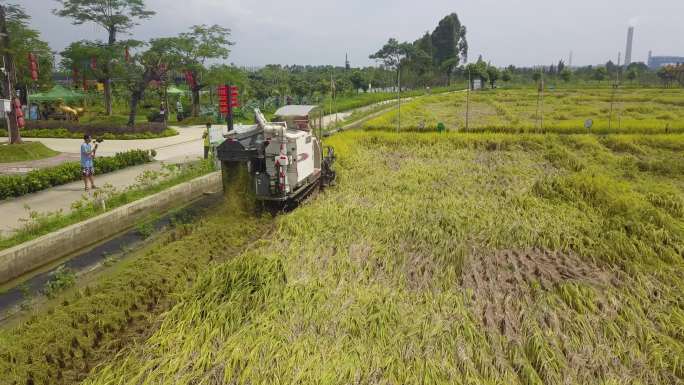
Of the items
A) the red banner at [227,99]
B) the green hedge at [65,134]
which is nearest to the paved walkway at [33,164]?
the green hedge at [65,134]

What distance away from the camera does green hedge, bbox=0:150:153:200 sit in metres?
9.99

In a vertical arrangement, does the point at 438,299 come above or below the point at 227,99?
below

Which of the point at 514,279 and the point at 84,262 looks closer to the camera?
the point at 514,279

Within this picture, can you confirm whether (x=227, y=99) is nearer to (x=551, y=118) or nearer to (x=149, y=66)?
(x=149, y=66)

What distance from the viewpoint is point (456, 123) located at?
24.6m

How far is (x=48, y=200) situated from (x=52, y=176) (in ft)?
4.61

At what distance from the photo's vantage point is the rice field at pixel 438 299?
4039 millimetres

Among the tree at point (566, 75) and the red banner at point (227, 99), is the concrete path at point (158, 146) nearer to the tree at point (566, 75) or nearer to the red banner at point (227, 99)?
the red banner at point (227, 99)

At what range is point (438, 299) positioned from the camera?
5.25 metres

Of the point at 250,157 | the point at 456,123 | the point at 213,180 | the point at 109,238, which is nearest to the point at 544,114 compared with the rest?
the point at 456,123

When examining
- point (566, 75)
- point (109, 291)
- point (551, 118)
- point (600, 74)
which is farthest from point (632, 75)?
point (109, 291)

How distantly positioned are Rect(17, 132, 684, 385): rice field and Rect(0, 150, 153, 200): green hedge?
5.06 m

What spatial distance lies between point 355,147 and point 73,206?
1023 cm

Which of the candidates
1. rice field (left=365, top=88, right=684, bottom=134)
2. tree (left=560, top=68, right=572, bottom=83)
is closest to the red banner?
rice field (left=365, top=88, right=684, bottom=134)
